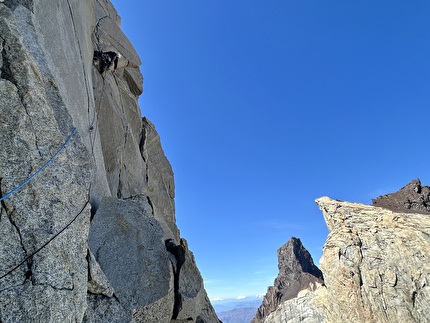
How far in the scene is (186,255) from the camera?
55.4ft

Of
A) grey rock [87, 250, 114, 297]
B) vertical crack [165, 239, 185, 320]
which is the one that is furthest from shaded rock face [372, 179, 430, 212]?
grey rock [87, 250, 114, 297]

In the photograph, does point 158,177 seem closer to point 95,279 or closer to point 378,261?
point 95,279

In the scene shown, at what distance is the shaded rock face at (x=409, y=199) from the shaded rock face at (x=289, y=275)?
8423 centimetres

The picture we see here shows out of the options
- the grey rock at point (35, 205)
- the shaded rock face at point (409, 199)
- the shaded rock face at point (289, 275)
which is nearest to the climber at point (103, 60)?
the grey rock at point (35, 205)

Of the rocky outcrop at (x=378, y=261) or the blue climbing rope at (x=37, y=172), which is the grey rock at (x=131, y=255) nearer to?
the blue climbing rope at (x=37, y=172)

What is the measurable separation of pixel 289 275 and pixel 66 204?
186470 mm

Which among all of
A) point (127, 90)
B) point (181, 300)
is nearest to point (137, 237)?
point (181, 300)

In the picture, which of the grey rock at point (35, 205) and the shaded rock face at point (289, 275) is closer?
the grey rock at point (35, 205)

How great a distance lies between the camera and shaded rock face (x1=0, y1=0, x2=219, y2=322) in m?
6.09

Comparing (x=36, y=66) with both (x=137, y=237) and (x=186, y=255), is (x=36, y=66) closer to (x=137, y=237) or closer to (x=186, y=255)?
(x=137, y=237)

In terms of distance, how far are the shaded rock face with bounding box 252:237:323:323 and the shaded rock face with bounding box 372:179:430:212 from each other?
84.2 m

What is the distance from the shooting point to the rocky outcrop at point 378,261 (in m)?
64.8

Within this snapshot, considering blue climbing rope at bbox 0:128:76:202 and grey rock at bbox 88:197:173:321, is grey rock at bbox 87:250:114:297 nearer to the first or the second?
grey rock at bbox 88:197:173:321

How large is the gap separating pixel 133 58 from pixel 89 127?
14434 millimetres
